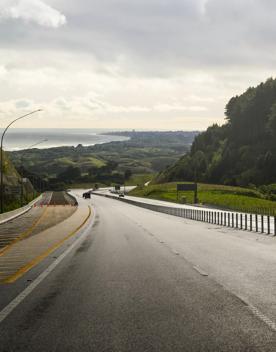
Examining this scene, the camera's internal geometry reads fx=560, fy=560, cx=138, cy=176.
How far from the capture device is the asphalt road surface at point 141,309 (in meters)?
6.96

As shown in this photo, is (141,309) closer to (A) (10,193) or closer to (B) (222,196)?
(A) (10,193)

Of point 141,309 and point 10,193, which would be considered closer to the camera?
point 141,309

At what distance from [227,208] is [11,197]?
128 feet

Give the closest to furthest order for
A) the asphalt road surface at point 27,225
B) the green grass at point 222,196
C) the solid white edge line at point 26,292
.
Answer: the solid white edge line at point 26,292, the asphalt road surface at point 27,225, the green grass at point 222,196

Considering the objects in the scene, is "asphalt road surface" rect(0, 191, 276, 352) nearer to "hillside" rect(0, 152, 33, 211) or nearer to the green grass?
"hillside" rect(0, 152, 33, 211)

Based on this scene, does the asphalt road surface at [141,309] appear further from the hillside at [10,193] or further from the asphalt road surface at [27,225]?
the hillside at [10,193]

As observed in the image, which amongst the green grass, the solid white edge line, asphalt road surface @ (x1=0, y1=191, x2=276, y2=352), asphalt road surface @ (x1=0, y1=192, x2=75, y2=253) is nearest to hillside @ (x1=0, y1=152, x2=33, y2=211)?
asphalt road surface @ (x1=0, y1=192, x2=75, y2=253)

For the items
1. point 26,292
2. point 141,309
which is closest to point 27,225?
point 26,292

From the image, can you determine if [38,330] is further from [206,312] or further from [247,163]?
[247,163]

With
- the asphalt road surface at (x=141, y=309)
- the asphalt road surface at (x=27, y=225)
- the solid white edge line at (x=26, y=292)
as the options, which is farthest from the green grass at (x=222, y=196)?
the asphalt road surface at (x=141, y=309)

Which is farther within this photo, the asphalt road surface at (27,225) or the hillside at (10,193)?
the hillside at (10,193)

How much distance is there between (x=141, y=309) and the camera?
9.05 metres

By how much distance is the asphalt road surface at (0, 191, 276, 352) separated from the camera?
6.96 meters

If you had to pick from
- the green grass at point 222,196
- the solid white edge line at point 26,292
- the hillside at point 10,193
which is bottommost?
the green grass at point 222,196
